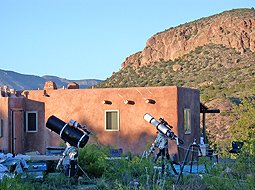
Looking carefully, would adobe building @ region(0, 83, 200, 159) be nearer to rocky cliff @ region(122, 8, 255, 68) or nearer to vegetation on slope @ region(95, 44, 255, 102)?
vegetation on slope @ region(95, 44, 255, 102)

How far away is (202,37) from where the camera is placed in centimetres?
6650

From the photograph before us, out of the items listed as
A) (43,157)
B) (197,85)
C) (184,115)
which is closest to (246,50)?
(197,85)

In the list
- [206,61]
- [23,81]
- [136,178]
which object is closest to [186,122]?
[136,178]

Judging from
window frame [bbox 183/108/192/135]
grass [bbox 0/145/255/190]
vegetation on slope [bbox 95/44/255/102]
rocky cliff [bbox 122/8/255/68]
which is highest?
rocky cliff [bbox 122/8/255/68]

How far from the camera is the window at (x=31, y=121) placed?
24.6 metres

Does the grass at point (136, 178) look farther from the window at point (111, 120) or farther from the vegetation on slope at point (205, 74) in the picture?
the vegetation on slope at point (205, 74)

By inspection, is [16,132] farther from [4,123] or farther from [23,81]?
[23,81]

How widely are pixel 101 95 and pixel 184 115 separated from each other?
3178mm

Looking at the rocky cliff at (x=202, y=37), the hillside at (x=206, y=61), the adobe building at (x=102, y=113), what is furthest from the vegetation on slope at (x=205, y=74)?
the adobe building at (x=102, y=113)

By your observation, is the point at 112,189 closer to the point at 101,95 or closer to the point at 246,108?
the point at 101,95

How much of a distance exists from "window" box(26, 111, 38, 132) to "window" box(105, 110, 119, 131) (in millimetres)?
2901

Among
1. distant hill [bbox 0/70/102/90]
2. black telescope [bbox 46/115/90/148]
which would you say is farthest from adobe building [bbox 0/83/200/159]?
distant hill [bbox 0/70/102/90]

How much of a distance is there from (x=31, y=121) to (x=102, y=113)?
3.01 metres

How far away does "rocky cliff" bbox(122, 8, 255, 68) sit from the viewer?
63.4 meters
